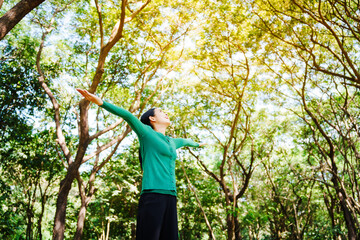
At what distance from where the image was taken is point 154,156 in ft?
7.83

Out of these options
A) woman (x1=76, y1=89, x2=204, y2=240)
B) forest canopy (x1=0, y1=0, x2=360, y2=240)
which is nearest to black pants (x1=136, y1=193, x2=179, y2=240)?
woman (x1=76, y1=89, x2=204, y2=240)

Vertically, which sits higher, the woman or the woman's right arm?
the woman's right arm

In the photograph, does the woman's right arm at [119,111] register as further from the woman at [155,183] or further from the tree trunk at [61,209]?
the tree trunk at [61,209]

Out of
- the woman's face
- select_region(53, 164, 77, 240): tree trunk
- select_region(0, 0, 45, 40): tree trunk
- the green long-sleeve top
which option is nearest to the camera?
the green long-sleeve top

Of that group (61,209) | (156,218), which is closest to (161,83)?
(61,209)

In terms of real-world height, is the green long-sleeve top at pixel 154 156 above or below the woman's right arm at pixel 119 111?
below

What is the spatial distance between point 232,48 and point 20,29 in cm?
697

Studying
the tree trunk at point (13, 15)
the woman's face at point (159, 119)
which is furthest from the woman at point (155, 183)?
the tree trunk at point (13, 15)

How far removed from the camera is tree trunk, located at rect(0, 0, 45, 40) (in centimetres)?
338

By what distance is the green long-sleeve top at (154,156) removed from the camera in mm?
2221

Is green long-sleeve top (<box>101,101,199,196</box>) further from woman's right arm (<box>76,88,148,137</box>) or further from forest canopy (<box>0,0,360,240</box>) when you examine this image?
forest canopy (<box>0,0,360,240</box>)

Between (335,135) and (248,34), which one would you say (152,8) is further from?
(335,135)

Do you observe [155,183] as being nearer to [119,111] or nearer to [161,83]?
[119,111]

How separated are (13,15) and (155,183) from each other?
9.38 feet
